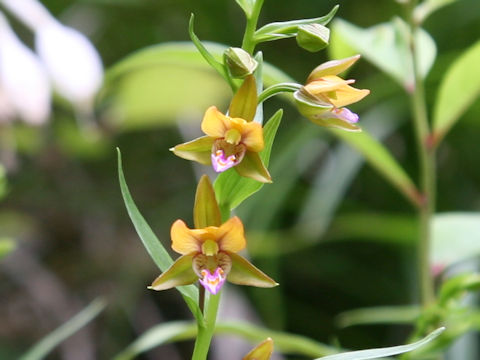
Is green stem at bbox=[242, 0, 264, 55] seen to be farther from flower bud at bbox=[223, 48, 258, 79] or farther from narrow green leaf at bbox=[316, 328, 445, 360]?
narrow green leaf at bbox=[316, 328, 445, 360]

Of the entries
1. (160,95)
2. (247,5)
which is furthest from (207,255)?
(160,95)

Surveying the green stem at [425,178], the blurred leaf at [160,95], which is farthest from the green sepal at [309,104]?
the blurred leaf at [160,95]

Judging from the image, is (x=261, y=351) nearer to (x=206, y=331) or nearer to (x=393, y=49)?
(x=206, y=331)

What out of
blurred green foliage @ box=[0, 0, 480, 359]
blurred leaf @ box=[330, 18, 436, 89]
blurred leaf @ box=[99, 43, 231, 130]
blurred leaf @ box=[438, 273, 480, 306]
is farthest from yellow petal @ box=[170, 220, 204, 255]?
blurred leaf @ box=[99, 43, 231, 130]

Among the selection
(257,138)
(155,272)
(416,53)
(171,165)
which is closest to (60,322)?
(155,272)

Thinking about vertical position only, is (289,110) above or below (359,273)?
above

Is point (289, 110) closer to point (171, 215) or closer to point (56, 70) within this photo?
point (171, 215)

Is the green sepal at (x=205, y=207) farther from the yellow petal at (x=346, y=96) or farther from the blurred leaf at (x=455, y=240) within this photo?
the blurred leaf at (x=455, y=240)
